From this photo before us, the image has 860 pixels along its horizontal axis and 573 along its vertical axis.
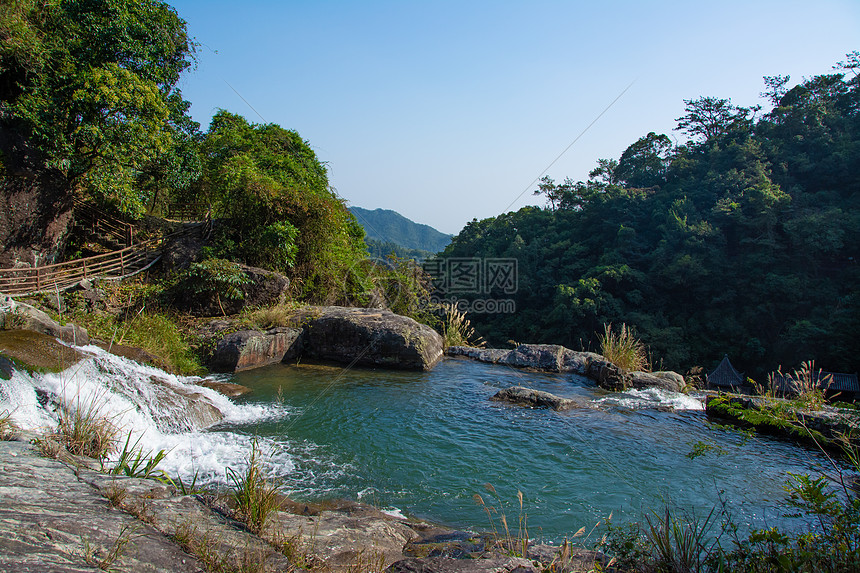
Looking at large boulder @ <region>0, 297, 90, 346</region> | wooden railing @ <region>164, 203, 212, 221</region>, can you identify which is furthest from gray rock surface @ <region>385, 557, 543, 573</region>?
wooden railing @ <region>164, 203, 212, 221</region>

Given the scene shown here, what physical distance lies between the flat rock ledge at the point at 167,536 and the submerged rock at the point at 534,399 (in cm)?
432

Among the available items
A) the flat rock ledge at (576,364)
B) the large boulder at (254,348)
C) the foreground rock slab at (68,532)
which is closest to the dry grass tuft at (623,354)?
the flat rock ledge at (576,364)

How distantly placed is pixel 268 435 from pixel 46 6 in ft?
42.5

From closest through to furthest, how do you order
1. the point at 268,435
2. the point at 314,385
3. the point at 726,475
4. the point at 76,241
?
the point at 726,475
the point at 268,435
the point at 314,385
the point at 76,241

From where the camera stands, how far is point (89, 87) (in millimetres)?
9969

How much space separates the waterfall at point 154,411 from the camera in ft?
14.8

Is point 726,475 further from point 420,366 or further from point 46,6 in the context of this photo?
point 46,6

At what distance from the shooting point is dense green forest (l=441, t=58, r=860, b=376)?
27031 millimetres

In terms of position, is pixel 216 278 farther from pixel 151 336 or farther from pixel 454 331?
pixel 454 331

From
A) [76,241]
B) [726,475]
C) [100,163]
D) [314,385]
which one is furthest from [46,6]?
[726,475]

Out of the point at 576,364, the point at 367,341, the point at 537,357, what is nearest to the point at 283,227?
the point at 367,341

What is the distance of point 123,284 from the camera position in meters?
11.4

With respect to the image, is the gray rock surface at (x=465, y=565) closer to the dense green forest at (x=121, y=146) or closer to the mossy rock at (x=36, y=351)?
the mossy rock at (x=36, y=351)

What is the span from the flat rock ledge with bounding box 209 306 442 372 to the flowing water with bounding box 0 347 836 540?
203cm
